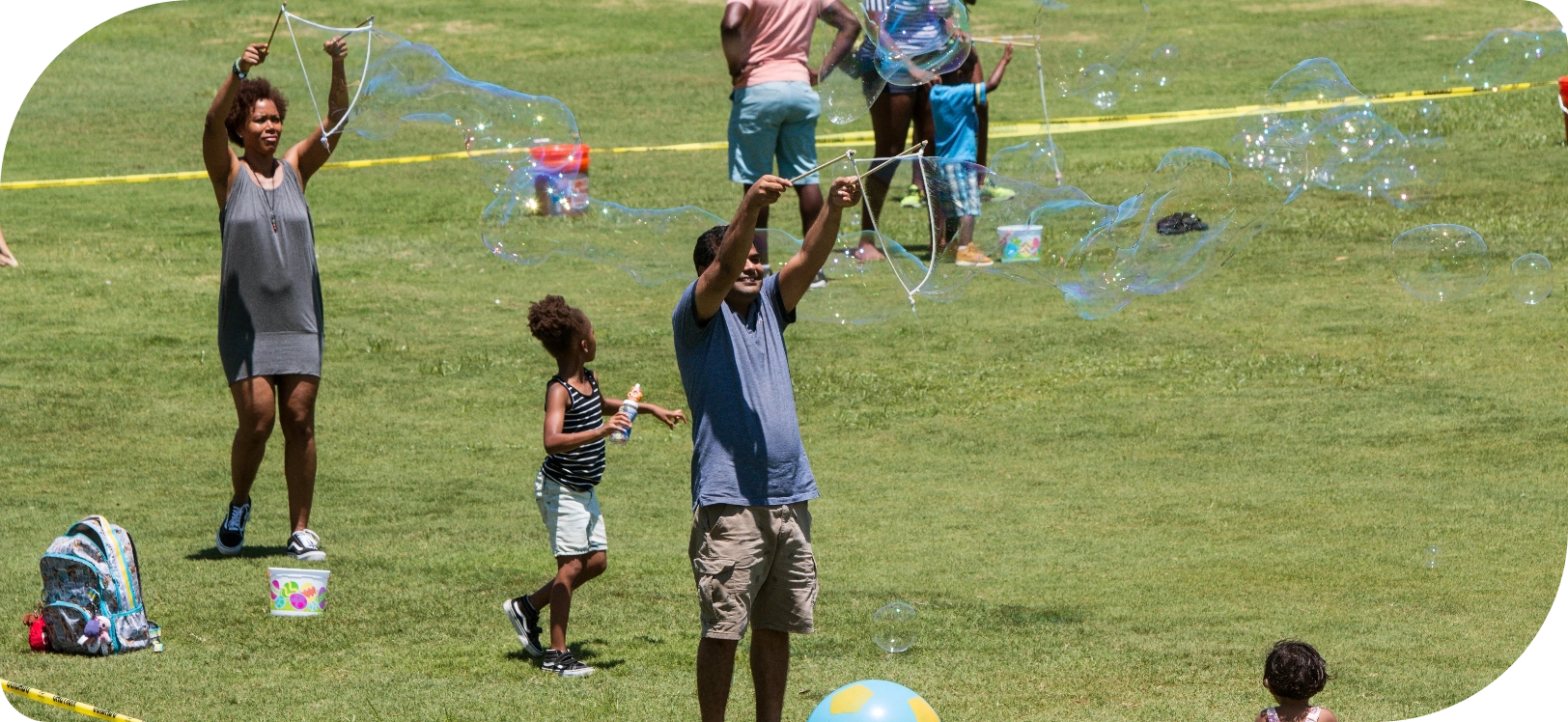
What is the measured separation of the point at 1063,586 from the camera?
6688mm

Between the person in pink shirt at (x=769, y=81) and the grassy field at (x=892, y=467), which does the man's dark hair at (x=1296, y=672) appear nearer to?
the grassy field at (x=892, y=467)

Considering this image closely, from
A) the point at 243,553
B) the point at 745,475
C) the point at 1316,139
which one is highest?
the point at 1316,139

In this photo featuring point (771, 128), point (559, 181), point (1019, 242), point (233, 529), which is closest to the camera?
point (233, 529)

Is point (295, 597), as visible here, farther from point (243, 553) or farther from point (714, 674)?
point (714, 674)

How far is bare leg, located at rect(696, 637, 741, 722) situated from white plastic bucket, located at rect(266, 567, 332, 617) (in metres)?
1.95

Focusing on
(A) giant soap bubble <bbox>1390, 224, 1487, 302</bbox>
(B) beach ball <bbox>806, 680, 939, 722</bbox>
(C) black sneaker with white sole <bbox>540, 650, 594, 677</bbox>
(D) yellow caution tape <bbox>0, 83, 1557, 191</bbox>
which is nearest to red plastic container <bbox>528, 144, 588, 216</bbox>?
(C) black sneaker with white sole <bbox>540, 650, 594, 677</bbox>

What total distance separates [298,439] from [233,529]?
50cm

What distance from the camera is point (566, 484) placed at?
5.83 meters

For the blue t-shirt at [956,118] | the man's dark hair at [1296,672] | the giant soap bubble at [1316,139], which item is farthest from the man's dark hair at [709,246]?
the blue t-shirt at [956,118]

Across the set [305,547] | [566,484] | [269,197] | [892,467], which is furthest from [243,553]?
[892,467]

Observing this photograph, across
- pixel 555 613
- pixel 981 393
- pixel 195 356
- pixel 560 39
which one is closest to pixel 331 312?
pixel 195 356

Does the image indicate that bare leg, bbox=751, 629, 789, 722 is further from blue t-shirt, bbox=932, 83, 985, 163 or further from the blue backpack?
blue t-shirt, bbox=932, 83, 985, 163

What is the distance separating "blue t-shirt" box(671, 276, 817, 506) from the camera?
4859 mm

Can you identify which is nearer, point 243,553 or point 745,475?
point 745,475
